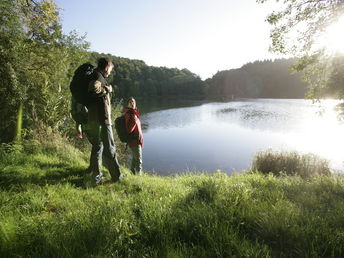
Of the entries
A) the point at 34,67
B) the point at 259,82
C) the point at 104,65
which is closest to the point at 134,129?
the point at 104,65

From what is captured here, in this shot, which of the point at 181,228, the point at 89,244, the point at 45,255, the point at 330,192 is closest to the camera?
the point at 45,255

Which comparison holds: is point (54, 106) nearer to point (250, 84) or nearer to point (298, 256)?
point (298, 256)

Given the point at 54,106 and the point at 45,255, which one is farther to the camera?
the point at 54,106

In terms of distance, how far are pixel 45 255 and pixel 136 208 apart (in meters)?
0.97

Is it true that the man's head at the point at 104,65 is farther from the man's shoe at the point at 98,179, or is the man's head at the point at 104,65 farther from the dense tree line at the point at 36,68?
the dense tree line at the point at 36,68

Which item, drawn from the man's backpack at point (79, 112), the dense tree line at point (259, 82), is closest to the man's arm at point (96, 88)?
the man's backpack at point (79, 112)

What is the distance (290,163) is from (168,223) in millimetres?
8275

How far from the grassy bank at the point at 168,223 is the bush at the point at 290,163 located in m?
5.56

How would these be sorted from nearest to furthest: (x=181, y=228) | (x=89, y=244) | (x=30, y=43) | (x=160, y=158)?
1. (x=89, y=244)
2. (x=181, y=228)
3. (x=30, y=43)
4. (x=160, y=158)

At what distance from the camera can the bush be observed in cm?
800

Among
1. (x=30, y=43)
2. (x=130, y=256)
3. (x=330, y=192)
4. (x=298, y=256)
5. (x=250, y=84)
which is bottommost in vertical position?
(x=330, y=192)

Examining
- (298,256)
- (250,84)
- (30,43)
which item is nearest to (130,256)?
(298,256)

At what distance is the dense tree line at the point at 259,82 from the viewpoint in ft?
286

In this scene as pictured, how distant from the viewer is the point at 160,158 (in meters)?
12.6
